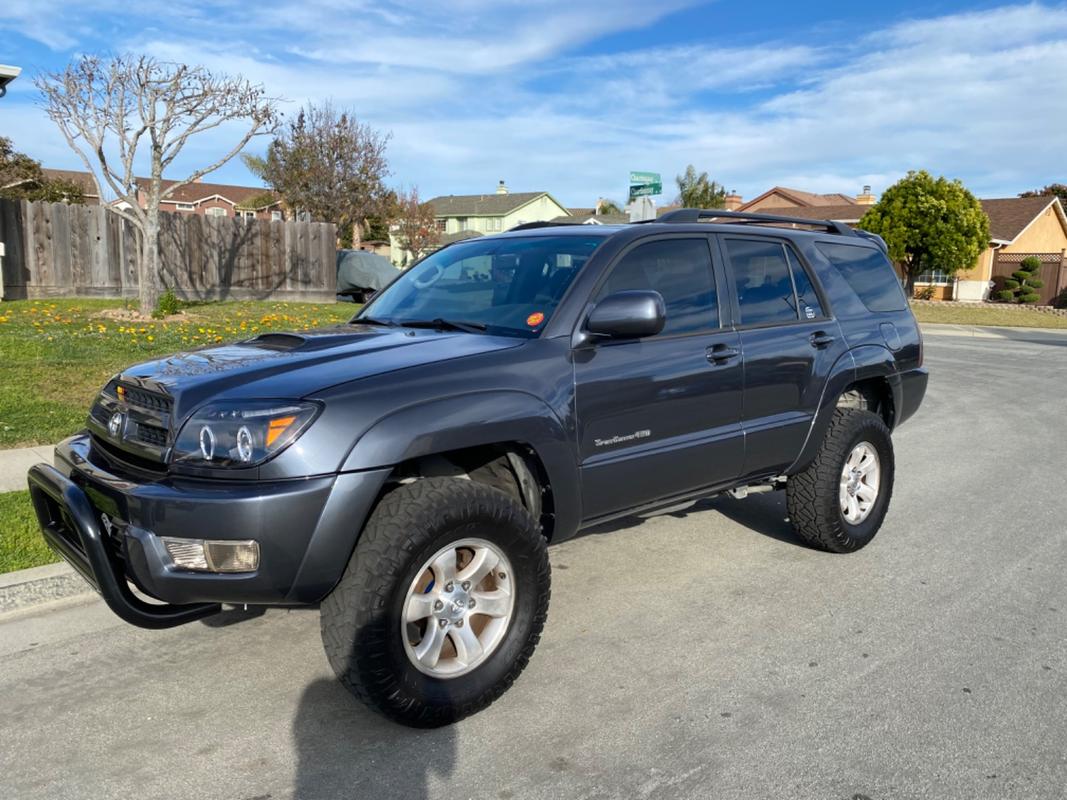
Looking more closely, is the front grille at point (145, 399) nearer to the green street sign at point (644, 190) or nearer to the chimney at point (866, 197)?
the green street sign at point (644, 190)

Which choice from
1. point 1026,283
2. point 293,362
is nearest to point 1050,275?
point 1026,283

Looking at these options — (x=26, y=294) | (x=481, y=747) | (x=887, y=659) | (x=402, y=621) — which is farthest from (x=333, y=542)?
(x=26, y=294)

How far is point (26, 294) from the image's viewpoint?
15.4 m

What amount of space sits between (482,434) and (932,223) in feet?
118

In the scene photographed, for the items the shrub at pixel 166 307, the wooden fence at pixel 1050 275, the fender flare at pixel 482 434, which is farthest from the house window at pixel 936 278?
the fender flare at pixel 482 434

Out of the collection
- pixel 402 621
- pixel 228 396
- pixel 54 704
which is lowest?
pixel 54 704

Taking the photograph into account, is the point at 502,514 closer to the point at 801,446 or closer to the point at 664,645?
the point at 664,645

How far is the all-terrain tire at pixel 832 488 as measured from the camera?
16.4 feet

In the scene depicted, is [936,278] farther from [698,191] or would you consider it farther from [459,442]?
[459,442]

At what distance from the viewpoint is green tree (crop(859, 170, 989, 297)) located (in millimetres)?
34625

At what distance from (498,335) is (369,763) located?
180 centimetres

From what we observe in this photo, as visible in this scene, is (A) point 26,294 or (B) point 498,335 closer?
(B) point 498,335

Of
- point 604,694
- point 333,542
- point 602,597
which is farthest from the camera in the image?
point 602,597

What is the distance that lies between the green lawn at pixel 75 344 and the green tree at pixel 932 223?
27.4 meters
